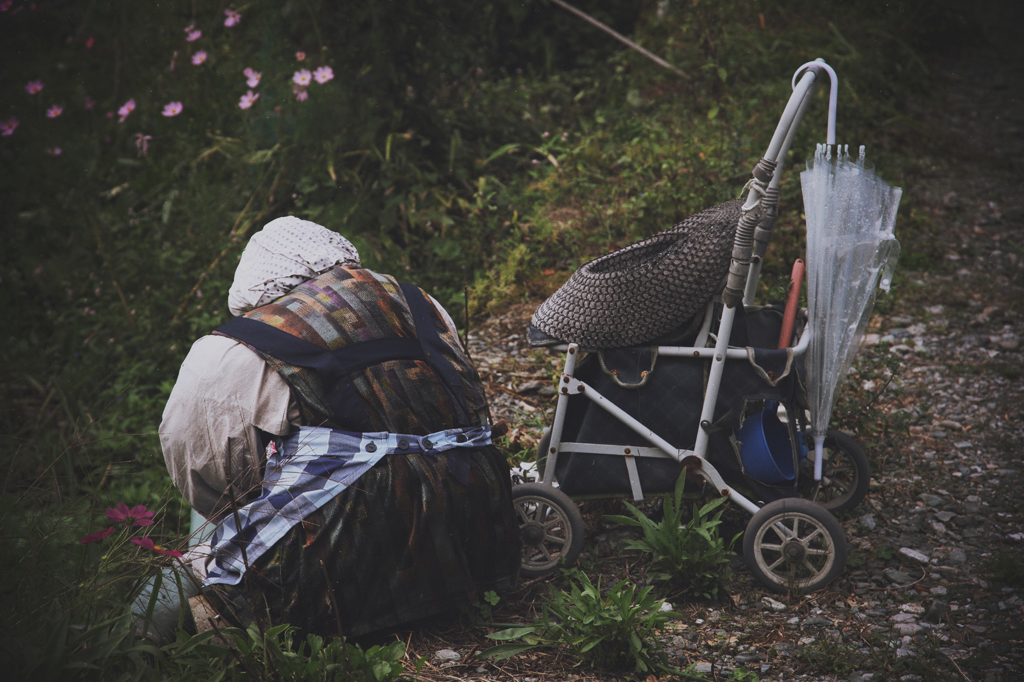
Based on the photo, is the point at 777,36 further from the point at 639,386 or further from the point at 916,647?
the point at 916,647

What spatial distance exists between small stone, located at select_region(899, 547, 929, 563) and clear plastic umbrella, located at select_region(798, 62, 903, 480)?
629 mm

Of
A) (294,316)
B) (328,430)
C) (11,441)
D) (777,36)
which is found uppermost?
(777,36)

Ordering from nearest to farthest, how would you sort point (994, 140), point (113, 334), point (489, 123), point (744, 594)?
1. point (744, 594)
2. point (113, 334)
3. point (489, 123)
4. point (994, 140)

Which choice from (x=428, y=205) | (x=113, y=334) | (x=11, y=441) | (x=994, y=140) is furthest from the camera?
(x=994, y=140)

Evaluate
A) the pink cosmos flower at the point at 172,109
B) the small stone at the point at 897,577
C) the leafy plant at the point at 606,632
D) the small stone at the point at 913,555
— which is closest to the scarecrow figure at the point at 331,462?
the leafy plant at the point at 606,632

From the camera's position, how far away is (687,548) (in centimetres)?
270

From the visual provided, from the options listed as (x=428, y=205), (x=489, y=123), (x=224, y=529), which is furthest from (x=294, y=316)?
(x=489, y=123)

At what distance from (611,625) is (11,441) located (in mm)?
2806

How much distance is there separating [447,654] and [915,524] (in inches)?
80.0

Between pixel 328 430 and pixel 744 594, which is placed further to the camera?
pixel 744 594

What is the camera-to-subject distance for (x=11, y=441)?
10.7 feet

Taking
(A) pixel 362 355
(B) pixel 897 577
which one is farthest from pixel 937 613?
(A) pixel 362 355

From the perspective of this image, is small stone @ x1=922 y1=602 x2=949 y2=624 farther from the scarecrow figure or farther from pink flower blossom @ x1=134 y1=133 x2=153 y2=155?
pink flower blossom @ x1=134 y1=133 x2=153 y2=155

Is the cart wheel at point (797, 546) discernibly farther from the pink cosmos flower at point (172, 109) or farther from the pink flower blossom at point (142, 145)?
the pink flower blossom at point (142, 145)
